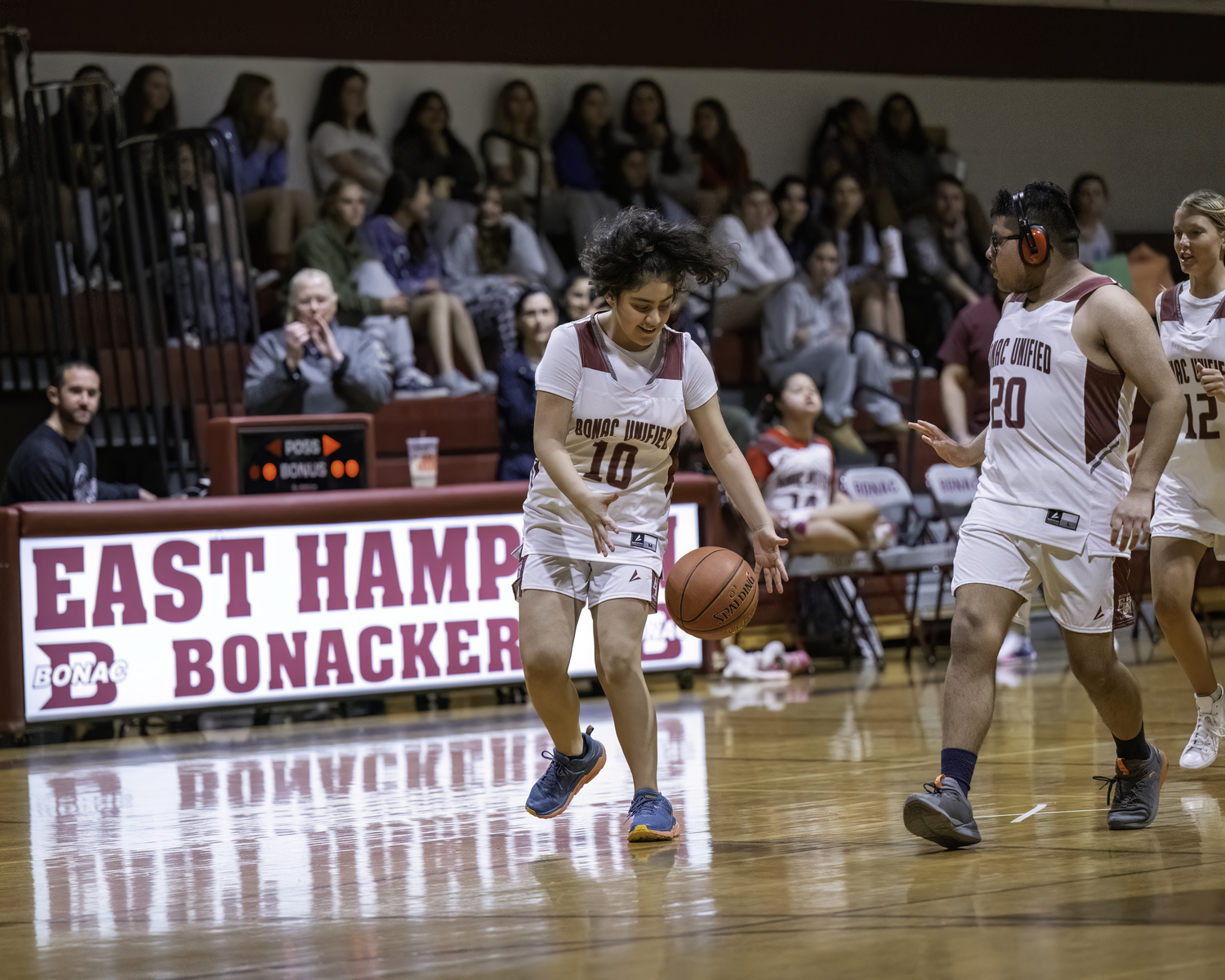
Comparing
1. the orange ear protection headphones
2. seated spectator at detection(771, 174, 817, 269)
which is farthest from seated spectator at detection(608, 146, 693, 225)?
the orange ear protection headphones

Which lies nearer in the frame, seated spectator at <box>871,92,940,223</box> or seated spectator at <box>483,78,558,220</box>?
seated spectator at <box>483,78,558,220</box>

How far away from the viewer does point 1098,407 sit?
4.76 m

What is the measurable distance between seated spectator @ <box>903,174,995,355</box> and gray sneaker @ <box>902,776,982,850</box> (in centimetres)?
888

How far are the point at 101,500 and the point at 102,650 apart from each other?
0.94 meters

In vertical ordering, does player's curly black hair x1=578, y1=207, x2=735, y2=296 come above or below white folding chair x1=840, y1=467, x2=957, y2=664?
above

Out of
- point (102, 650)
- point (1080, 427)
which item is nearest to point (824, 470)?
point (102, 650)

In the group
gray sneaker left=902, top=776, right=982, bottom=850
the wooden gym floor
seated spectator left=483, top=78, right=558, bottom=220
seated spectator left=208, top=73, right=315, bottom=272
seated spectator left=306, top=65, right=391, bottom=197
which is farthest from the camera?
seated spectator left=483, top=78, right=558, bottom=220

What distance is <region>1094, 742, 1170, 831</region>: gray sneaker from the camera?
15.8ft

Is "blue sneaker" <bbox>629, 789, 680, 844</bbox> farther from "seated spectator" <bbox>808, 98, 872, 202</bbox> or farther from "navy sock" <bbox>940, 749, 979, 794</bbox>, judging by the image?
"seated spectator" <bbox>808, 98, 872, 202</bbox>

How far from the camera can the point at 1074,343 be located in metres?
4.73

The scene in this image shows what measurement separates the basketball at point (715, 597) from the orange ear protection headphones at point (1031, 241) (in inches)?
47.6

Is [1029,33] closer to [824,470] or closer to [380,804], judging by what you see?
[824,470]

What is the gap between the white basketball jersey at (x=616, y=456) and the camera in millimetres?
4914

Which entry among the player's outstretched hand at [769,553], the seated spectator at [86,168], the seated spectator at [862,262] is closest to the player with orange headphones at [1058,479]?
the player's outstretched hand at [769,553]
